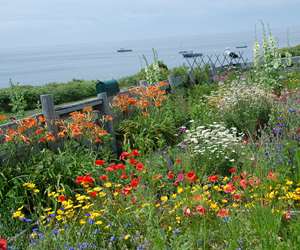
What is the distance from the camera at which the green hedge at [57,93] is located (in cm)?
1808

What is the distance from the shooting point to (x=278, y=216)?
3.47 m

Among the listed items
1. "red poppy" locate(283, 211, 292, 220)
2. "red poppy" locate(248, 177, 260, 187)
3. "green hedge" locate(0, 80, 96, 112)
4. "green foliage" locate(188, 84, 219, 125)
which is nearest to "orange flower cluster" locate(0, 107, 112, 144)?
"green foliage" locate(188, 84, 219, 125)

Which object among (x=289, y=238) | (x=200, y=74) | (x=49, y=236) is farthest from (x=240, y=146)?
(x=200, y=74)

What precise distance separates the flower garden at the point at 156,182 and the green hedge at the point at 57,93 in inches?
367

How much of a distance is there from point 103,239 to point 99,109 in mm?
4788

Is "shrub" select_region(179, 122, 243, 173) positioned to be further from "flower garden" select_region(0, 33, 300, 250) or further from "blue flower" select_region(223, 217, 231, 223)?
"blue flower" select_region(223, 217, 231, 223)

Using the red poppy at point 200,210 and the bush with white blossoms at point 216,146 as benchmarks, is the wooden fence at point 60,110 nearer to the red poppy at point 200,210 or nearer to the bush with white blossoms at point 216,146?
the bush with white blossoms at point 216,146

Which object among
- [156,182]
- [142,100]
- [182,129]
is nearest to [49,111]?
[182,129]

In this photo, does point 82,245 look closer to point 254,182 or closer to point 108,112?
point 254,182

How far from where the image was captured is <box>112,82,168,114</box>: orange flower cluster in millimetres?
8844

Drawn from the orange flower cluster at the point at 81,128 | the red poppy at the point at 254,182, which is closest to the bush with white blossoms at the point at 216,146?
the orange flower cluster at the point at 81,128

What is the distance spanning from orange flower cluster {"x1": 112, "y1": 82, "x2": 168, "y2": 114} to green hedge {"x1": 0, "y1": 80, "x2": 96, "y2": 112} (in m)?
9.30

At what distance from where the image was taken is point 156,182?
5.20m

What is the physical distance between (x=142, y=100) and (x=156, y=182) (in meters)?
3.96
